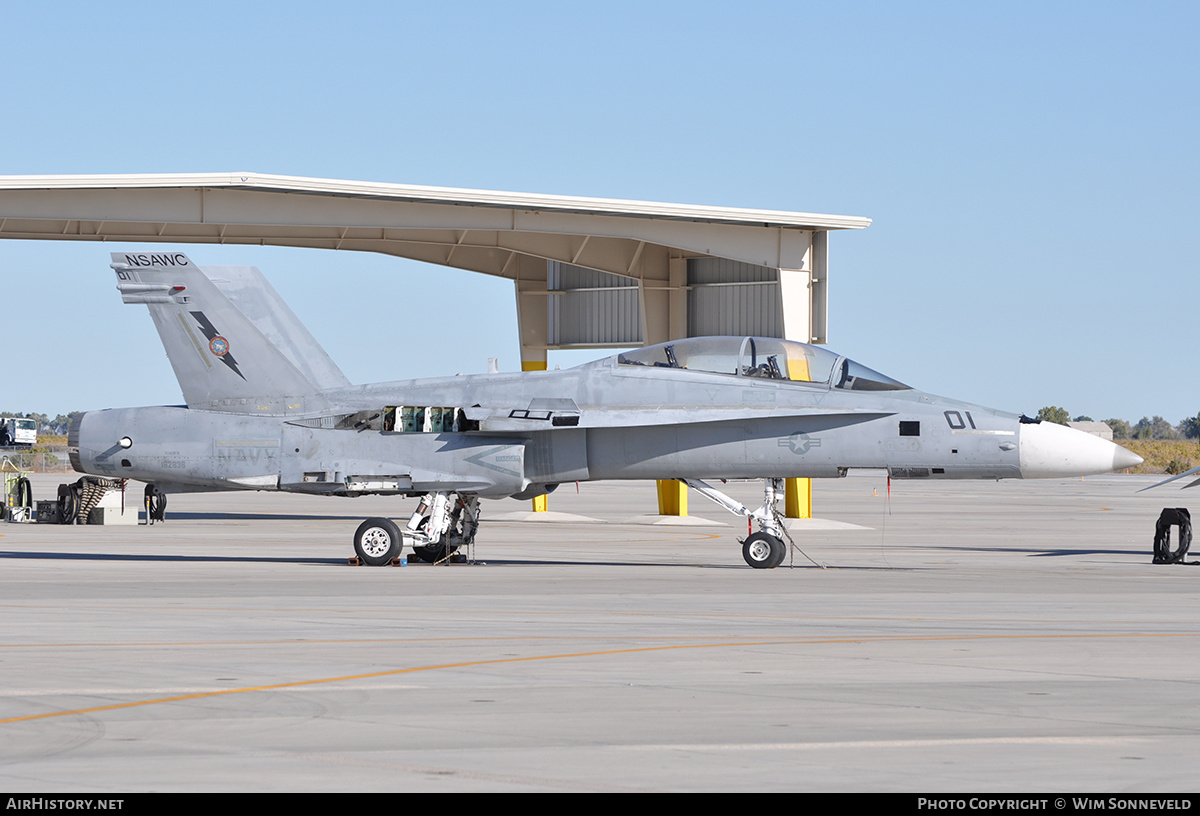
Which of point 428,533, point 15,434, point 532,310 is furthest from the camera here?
point 15,434

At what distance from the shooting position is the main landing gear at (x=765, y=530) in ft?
61.3

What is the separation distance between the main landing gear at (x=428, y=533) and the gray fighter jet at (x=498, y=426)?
0.03 m

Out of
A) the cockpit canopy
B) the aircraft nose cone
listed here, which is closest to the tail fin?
the cockpit canopy

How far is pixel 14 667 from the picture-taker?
9250mm

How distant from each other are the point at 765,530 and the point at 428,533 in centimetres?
455

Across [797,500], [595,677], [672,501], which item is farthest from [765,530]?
[672,501]

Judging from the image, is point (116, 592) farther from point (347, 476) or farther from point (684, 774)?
point (684, 774)

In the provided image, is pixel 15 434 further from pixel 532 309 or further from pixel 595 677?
pixel 595 677

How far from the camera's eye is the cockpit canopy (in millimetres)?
18281

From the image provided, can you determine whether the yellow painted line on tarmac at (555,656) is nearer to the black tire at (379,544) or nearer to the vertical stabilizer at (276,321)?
the black tire at (379,544)

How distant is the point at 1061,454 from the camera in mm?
17375

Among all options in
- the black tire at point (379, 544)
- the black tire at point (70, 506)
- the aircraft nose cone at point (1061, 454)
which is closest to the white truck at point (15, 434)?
the black tire at point (70, 506)

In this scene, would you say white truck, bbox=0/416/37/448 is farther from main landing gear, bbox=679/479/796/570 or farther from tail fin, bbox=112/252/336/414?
main landing gear, bbox=679/479/796/570

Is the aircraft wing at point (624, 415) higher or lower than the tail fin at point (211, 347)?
lower
